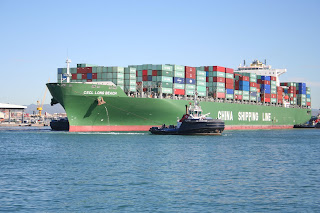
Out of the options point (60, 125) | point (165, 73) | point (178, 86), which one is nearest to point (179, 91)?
point (178, 86)

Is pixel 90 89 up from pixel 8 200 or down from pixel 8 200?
up

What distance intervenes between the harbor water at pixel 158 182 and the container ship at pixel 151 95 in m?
24.8

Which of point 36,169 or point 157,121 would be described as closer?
point 36,169

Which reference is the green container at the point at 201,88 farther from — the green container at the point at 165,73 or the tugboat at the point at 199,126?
the tugboat at the point at 199,126

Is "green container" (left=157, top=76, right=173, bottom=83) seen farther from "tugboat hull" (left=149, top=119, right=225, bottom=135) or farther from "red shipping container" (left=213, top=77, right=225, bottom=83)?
"tugboat hull" (left=149, top=119, right=225, bottom=135)

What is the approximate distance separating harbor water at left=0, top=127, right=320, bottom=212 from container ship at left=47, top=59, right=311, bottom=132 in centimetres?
2478

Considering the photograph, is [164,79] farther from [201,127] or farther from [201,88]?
[201,127]

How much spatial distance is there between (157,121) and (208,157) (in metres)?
33.2

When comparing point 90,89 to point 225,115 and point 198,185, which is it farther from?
point 198,185

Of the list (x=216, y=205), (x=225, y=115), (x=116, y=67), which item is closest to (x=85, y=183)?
(x=216, y=205)

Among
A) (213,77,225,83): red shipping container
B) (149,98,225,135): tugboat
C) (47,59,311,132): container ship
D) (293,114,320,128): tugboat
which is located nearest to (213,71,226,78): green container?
(47,59,311,132): container ship

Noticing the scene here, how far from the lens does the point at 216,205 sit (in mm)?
18891

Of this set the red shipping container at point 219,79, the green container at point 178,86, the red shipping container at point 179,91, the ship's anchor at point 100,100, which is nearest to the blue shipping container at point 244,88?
the red shipping container at point 219,79

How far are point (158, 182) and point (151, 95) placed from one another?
45.7 metres
